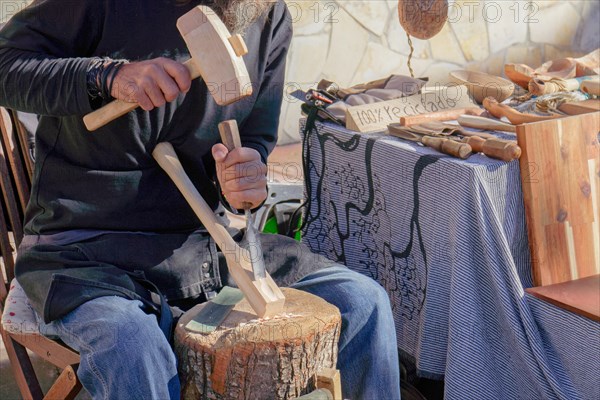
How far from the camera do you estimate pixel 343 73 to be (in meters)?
5.19

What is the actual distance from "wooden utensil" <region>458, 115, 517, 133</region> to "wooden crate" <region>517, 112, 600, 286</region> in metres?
0.20

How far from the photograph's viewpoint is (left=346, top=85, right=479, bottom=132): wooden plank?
7.99 feet

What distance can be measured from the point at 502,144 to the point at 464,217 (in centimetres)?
22

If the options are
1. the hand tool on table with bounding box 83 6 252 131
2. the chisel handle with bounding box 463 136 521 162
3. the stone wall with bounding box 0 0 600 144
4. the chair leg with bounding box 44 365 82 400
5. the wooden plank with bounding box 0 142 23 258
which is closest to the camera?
the hand tool on table with bounding box 83 6 252 131

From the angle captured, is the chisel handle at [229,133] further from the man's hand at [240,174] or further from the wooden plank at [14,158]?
the wooden plank at [14,158]

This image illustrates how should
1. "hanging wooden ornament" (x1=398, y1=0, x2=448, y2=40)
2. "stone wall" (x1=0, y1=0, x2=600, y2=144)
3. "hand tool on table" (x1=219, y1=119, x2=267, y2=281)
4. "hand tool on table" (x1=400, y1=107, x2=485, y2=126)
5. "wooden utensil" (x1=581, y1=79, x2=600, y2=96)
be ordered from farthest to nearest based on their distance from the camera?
"stone wall" (x1=0, y1=0, x2=600, y2=144) < "hanging wooden ornament" (x1=398, y1=0, x2=448, y2=40) < "wooden utensil" (x1=581, y1=79, x2=600, y2=96) < "hand tool on table" (x1=400, y1=107, x2=485, y2=126) < "hand tool on table" (x1=219, y1=119, x2=267, y2=281)

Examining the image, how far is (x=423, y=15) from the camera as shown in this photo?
8.67 feet

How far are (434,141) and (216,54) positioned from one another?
807 mm

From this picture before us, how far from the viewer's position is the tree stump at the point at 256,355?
5.55 feet

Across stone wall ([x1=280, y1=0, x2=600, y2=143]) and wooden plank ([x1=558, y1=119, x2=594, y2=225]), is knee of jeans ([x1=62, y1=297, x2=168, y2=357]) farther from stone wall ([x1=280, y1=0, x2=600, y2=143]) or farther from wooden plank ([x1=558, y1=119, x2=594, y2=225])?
stone wall ([x1=280, y1=0, x2=600, y2=143])

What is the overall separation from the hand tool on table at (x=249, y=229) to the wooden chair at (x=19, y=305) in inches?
17.7

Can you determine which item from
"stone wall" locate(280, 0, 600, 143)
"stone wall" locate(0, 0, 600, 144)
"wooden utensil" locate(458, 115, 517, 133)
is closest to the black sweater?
"wooden utensil" locate(458, 115, 517, 133)

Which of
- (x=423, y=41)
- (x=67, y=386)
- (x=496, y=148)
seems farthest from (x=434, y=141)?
(x=423, y=41)

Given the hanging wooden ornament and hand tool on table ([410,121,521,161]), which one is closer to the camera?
hand tool on table ([410,121,521,161])
